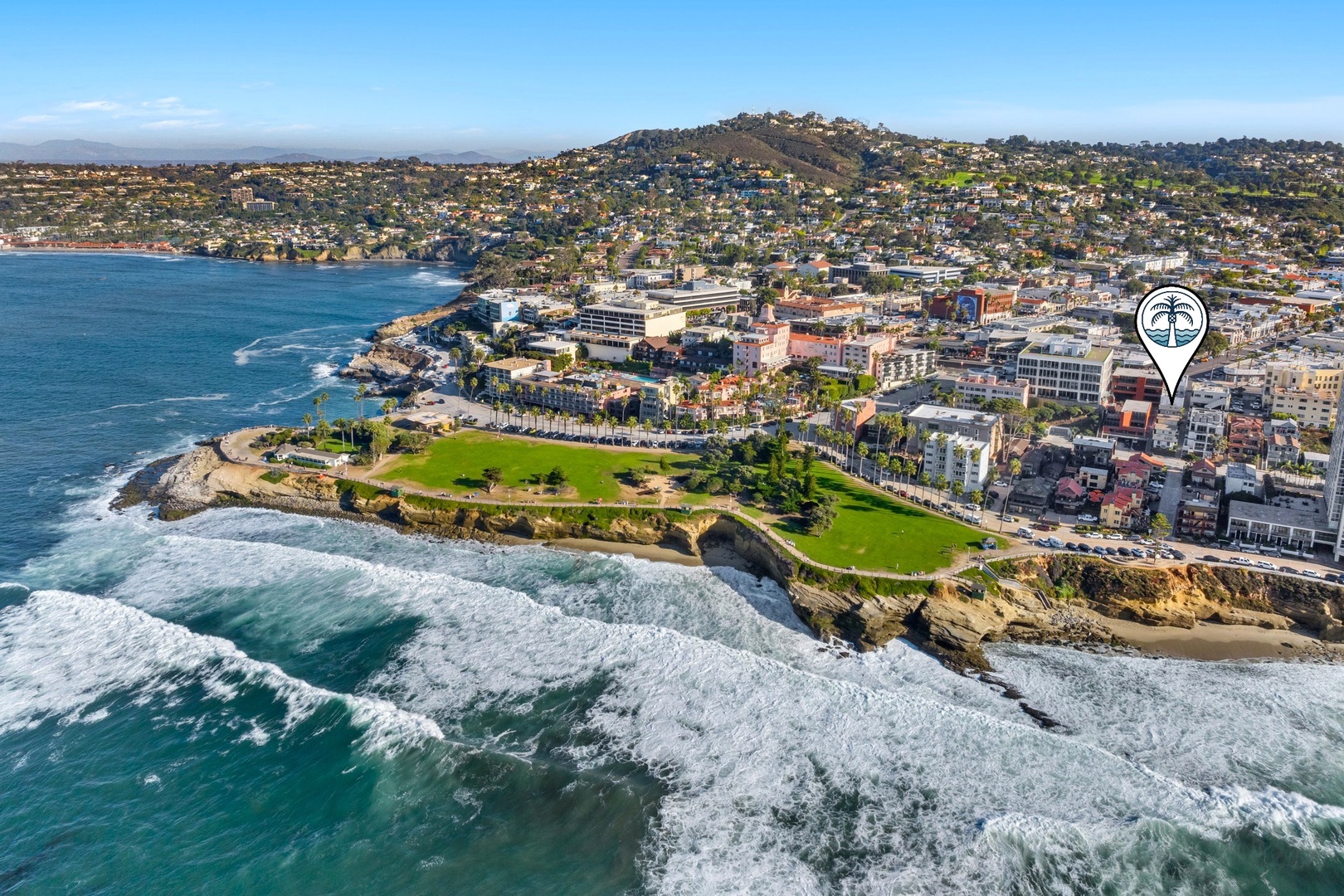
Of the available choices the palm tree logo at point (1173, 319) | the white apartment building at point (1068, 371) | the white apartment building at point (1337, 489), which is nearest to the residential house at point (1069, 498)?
the white apartment building at point (1337, 489)

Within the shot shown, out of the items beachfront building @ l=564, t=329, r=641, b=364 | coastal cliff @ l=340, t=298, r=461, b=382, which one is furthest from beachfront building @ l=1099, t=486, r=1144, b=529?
coastal cliff @ l=340, t=298, r=461, b=382

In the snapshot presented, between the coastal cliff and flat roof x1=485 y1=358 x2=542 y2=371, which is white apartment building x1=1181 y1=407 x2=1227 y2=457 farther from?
the coastal cliff

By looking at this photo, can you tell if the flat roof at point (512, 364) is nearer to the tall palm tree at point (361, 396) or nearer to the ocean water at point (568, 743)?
the tall palm tree at point (361, 396)

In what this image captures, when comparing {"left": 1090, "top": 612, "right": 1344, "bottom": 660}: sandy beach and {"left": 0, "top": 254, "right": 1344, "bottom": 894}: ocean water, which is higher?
{"left": 1090, "top": 612, "right": 1344, "bottom": 660}: sandy beach

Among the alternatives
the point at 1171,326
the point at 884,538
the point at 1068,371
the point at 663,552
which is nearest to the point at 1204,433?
the point at 1068,371

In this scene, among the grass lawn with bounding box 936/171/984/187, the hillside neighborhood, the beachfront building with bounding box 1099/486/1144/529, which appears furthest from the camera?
the grass lawn with bounding box 936/171/984/187

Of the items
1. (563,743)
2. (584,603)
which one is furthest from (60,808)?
(584,603)

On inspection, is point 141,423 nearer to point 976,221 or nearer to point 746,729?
point 746,729
